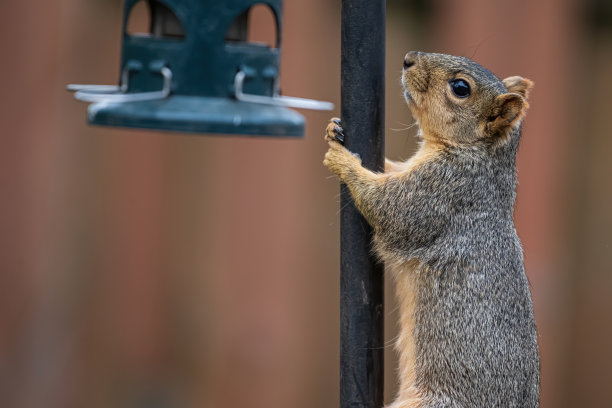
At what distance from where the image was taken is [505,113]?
95.4 inches

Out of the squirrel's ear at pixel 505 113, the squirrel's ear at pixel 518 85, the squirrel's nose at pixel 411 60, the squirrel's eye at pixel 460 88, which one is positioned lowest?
the squirrel's ear at pixel 505 113

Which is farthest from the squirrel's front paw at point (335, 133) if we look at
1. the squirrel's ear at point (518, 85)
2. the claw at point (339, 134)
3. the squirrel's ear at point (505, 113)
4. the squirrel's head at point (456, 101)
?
the squirrel's ear at point (518, 85)

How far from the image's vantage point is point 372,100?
205 centimetres

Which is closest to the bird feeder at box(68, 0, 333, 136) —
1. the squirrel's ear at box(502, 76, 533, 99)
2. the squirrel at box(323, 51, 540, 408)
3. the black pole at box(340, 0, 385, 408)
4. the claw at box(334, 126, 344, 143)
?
the black pole at box(340, 0, 385, 408)

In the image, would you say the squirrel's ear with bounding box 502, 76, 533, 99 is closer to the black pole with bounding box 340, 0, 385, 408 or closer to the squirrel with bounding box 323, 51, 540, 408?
the squirrel with bounding box 323, 51, 540, 408

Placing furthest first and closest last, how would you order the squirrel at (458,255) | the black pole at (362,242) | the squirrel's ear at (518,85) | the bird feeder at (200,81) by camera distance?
the squirrel's ear at (518,85) < the squirrel at (458,255) < the black pole at (362,242) < the bird feeder at (200,81)

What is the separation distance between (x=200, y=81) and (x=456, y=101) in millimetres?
912

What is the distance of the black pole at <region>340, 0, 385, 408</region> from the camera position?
80.3 inches

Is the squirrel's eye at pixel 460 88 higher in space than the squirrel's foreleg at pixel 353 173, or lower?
higher

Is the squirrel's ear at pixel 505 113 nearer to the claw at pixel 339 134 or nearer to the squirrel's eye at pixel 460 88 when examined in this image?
the squirrel's eye at pixel 460 88

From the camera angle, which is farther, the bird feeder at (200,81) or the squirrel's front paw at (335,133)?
the squirrel's front paw at (335,133)

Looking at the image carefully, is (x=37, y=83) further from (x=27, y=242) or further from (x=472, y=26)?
(x=472, y=26)

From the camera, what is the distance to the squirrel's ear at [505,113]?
7.86ft

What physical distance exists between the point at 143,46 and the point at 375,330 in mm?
822
